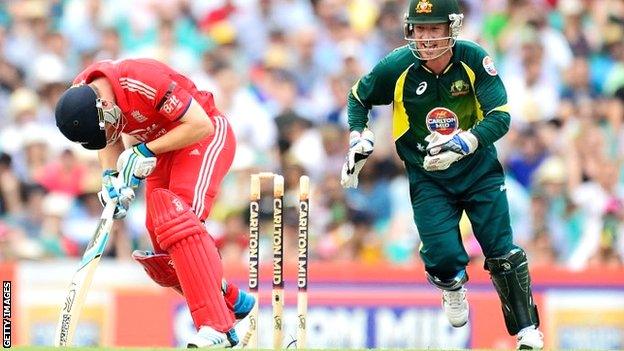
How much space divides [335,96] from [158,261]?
5800mm

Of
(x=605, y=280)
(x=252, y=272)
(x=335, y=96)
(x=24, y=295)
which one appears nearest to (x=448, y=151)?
(x=252, y=272)

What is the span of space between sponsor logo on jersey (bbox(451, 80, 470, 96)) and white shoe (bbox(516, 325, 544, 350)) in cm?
142

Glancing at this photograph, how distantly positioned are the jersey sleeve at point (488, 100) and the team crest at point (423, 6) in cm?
35

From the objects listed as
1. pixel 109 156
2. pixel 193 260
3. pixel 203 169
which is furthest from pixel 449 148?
pixel 109 156

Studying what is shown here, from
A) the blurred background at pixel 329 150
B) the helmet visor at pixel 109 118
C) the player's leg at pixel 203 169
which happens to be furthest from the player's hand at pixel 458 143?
the blurred background at pixel 329 150

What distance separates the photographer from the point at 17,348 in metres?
8.02

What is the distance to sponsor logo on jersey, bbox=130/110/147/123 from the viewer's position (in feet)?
29.0

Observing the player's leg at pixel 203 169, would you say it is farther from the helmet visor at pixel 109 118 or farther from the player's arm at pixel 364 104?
the player's arm at pixel 364 104

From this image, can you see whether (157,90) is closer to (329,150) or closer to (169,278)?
(169,278)

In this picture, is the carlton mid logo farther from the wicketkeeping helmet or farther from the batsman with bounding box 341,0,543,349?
the wicketkeeping helmet

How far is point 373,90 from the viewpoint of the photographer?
9141 millimetres

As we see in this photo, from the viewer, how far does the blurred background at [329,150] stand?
1239 cm

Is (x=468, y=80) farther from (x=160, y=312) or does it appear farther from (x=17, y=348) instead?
(x=160, y=312)

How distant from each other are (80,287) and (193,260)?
2.07 feet
